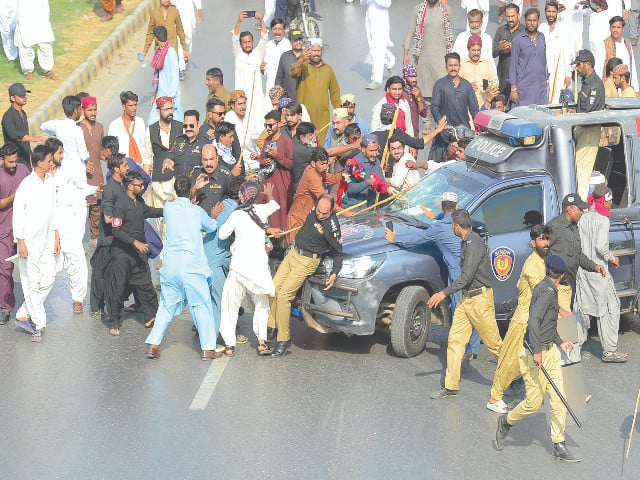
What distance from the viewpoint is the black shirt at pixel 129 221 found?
12.0 m

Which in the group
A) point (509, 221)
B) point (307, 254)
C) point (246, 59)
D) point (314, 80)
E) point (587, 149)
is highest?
point (246, 59)

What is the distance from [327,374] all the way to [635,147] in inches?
149

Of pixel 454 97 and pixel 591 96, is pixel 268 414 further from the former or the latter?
pixel 454 97

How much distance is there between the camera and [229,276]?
11.5m

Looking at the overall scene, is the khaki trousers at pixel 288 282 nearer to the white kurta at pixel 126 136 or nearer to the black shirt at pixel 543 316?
the black shirt at pixel 543 316

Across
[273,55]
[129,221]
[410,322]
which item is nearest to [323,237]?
[410,322]

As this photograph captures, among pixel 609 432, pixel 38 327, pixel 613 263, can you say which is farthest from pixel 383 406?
pixel 38 327

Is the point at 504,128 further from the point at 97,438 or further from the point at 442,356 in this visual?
the point at 97,438

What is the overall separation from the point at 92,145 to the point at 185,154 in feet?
5.56

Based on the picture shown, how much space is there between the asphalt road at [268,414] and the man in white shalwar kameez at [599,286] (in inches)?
11.1

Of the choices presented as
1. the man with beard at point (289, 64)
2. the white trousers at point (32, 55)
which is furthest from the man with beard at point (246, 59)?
the white trousers at point (32, 55)

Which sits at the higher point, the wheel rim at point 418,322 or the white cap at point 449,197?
the white cap at point 449,197

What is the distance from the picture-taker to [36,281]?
11992mm

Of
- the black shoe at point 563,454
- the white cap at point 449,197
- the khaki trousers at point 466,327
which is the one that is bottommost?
the black shoe at point 563,454
